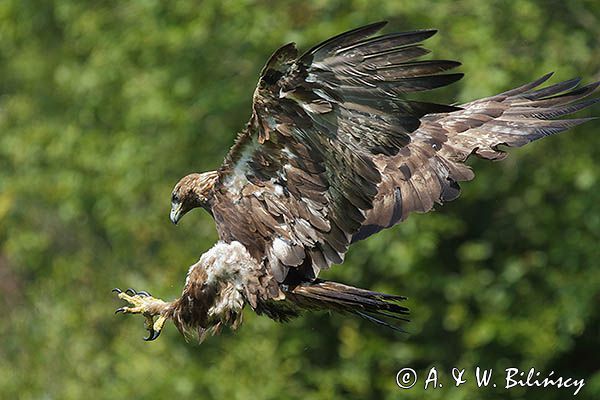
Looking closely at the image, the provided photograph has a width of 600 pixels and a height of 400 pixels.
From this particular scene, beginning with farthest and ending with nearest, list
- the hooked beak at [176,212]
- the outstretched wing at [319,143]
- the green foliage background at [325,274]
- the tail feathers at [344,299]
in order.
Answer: the green foliage background at [325,274]
the hooked beak at [176,212]
the tail feathers at [344,299]
the outstretched wing at [319,143]

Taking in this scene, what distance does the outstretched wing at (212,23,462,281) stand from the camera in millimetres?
5484

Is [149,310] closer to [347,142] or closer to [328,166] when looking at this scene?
[328,166]

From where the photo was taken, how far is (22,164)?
47.6 feet

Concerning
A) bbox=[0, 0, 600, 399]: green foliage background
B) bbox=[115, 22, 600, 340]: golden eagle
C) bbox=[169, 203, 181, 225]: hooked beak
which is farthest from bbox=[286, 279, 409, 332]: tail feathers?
bbox=[0, 0, 600, 399]: green foliage background

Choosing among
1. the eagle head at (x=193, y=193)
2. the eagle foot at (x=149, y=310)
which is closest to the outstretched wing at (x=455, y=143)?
the eagle head at (x=193, y=193)

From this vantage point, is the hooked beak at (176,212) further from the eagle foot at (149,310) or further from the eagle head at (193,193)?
the eagle foot at (149,310)

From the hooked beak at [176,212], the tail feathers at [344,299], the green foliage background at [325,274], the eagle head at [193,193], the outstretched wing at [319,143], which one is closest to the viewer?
the outstretched wing at [319,143]

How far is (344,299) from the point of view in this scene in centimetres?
595

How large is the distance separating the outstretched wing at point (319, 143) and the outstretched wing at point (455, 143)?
2.20 ft

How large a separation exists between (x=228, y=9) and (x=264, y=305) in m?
5.62

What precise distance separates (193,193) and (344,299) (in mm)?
1057

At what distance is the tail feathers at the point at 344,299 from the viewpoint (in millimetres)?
5910

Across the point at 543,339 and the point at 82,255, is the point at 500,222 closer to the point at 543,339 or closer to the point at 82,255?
the point at 543,339

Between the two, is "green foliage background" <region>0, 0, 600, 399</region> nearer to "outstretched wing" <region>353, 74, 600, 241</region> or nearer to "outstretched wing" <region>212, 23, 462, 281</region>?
"outstretched wing" <region>353, 74, 600, 241</region>
